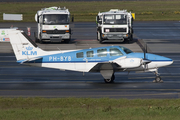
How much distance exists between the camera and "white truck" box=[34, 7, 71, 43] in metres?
39.5

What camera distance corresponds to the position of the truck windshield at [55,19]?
39.6 meters

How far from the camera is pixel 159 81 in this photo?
75.3 feet

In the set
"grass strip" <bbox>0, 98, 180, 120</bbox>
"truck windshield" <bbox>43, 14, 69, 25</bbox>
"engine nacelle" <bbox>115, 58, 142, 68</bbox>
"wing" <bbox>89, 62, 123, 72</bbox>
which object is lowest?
"grass strip" <bbox>0, 98, 180, 120</bbox>

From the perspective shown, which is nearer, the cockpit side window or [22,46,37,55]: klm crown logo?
the cockpit side window

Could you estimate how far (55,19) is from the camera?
39.7 meters

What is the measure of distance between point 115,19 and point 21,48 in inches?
751

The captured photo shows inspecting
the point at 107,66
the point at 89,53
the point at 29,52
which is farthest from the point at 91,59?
the point at 29,52

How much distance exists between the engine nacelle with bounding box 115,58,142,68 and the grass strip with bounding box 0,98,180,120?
434 centimetres

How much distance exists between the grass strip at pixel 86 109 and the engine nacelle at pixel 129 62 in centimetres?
434

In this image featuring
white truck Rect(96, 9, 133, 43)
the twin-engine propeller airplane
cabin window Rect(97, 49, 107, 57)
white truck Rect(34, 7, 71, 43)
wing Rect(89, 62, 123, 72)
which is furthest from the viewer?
white truck Rect(96, 9, 133, 43)

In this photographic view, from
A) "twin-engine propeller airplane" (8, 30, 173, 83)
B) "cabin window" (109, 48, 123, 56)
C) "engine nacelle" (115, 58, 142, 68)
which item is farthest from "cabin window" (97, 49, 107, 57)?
→ "engine nacelle" (115, 58, 142, 68)

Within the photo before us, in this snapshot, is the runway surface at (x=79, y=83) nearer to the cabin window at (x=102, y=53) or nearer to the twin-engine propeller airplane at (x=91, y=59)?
the twin-engine propeller airplane at (x=91, y=59)

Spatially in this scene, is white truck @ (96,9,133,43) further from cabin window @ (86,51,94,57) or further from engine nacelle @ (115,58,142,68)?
engine nacelle @ (115,58,142,68)

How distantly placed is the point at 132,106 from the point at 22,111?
5.26 meters
